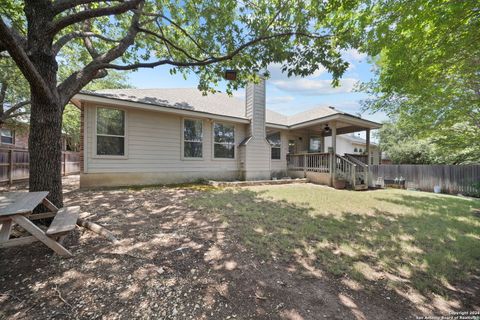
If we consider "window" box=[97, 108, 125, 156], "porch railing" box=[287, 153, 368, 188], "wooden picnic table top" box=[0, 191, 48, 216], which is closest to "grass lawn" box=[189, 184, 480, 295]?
"wooden picnic table top" box=[0, 191, 48, 216]

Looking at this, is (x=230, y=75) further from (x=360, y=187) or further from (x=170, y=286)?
(x=360, y=187)

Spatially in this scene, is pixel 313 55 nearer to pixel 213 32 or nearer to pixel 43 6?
pixel 213 32

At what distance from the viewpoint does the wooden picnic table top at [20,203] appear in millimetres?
2096

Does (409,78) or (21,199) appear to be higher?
(409,78)

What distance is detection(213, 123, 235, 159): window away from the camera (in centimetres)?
966

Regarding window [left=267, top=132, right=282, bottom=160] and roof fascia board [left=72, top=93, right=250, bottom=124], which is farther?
window [left=267, top=132, right=282, bottom=160]

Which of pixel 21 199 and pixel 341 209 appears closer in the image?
pixel 21 199

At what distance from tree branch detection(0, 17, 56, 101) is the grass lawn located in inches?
138

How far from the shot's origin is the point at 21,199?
2.57 meters

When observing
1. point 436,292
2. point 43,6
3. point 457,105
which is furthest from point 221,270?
point 457,105

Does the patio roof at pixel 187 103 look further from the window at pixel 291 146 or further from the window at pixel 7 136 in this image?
the window at pixel 7 136

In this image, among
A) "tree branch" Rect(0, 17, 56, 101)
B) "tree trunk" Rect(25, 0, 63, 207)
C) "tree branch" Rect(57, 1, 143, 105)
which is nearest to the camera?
"tree branch" Rect(0, 17, 56, 101)

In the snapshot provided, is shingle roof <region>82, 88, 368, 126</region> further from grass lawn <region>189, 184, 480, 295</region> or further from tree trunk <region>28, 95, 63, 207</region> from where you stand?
grass lawn <region>189, 184, 480, 295</region>

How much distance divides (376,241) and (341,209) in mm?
1886
